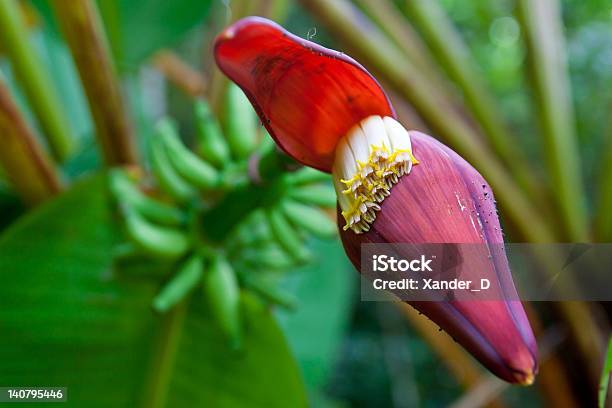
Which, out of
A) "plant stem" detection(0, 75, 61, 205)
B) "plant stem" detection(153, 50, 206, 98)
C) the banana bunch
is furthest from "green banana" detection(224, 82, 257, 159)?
"plant stem" detection(153, 50, 206, 98)

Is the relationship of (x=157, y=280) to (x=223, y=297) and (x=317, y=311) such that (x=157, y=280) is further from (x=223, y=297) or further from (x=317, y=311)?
(x=317, y=311)

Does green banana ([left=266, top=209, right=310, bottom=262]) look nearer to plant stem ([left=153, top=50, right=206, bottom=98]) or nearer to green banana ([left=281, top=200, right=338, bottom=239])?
green banana ([left=281, top=200, right=338, bottom=239])

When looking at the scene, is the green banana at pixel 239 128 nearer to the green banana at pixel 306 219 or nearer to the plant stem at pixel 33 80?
the green banana at pixel 306 219

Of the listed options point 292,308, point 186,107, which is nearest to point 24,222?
point 292,308

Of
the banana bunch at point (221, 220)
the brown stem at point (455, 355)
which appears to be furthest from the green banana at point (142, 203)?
the brown stem at point (455, 355)

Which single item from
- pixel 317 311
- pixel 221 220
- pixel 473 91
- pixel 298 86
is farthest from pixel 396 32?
pixel 298 86

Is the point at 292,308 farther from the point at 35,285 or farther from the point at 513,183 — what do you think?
the point at 513,183
